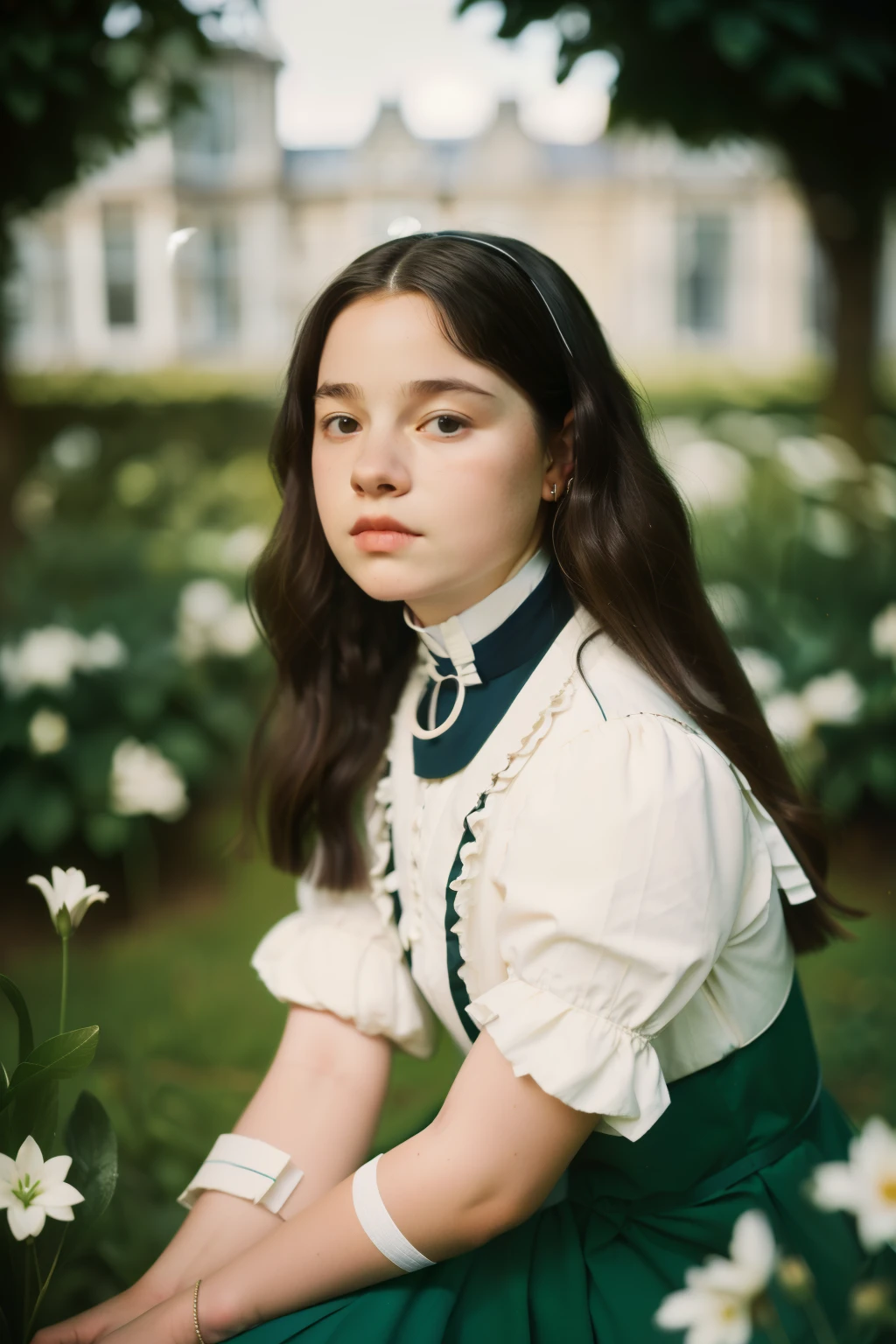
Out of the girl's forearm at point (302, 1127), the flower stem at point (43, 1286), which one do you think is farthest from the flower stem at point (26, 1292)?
the girl's forearm at point (302, 1127)

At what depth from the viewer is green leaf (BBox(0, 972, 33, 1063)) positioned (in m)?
0.99

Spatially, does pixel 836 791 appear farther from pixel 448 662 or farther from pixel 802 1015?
pixel 448 662

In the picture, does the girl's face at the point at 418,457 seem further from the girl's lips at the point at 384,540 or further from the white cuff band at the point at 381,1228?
the white cuff band at the point at 381,1228

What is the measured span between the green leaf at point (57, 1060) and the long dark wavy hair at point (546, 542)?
337 millimetres

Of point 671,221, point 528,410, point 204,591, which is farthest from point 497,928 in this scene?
point 671,221

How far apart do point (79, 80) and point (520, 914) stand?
169cm

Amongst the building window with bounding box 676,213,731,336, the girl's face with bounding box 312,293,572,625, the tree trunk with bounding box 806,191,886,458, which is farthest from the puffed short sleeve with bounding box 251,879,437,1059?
the building window with bounding box 676,213,731,336

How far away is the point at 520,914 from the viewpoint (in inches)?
35.9

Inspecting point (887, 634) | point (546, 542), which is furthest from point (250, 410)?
point (546, 542)

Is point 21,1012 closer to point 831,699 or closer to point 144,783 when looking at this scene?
point 144,783

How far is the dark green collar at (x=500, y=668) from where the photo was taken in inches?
42.3

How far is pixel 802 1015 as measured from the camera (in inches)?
45.0

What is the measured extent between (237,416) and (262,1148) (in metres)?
3.30

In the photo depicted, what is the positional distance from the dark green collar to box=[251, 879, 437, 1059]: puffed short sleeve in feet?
0.77
